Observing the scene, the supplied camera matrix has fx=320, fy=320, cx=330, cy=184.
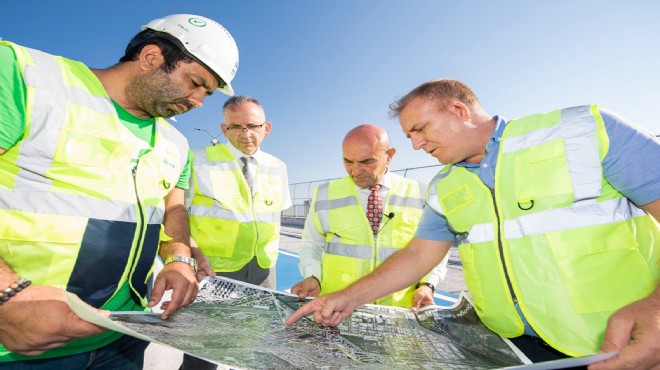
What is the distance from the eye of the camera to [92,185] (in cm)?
126

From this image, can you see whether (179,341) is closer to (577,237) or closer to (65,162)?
(65,162)

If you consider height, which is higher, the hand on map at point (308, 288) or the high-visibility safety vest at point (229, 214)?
the high-visibility safety vest at point (229, 214)

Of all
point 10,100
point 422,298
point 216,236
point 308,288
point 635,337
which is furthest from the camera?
point 216,236

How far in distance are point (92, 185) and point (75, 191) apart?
0.19 ft

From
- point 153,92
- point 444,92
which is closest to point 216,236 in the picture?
point 153,92

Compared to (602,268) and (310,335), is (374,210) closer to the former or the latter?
(310,335)

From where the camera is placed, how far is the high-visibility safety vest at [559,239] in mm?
1146

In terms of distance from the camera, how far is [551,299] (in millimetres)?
1188

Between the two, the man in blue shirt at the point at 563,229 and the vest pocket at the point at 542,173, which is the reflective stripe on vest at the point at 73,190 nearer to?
the man in blue shirt at the point at 563,229

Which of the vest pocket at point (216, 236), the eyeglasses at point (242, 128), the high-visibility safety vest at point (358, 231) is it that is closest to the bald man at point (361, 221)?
the high-visibility safety vest at point (358, 231)

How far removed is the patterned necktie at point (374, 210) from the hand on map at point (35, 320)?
2.05m

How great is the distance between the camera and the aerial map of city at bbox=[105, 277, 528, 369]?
95 cm

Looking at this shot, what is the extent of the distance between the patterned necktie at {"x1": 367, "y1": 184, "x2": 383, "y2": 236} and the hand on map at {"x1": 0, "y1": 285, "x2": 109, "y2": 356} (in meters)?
2.05

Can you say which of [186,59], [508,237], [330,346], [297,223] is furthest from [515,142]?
[297,223]
